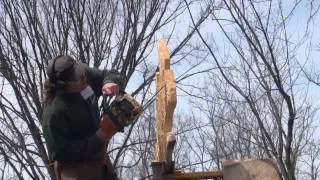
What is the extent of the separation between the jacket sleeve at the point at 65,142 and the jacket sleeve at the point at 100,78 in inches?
16.1

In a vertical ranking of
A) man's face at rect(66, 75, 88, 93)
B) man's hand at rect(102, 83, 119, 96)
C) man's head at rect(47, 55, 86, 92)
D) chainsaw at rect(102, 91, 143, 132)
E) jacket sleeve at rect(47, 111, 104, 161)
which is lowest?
jacket sleeve at rect(47, 111, 104, 161)

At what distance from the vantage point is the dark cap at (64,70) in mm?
3869

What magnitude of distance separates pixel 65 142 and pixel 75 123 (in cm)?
17

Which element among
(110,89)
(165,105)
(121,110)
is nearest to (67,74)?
(110,89)

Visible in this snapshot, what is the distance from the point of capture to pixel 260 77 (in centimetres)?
834

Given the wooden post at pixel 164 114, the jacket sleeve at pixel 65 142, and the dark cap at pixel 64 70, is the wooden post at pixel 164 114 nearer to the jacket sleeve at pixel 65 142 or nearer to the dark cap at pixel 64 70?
the jacket sleeve at pixel 65 142

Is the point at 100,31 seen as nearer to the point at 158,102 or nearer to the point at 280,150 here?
the point at 280,150

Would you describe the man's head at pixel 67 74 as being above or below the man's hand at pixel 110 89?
above

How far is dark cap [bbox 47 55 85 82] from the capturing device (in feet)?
12.7

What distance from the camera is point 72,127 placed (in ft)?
13.1

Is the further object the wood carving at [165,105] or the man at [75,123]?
the wood carving at [165,105]

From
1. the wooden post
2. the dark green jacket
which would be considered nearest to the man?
the dark green jacket

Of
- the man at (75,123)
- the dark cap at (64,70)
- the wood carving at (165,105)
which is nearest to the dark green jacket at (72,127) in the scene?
the man at (75,123)

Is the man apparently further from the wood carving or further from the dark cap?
the wood carving
